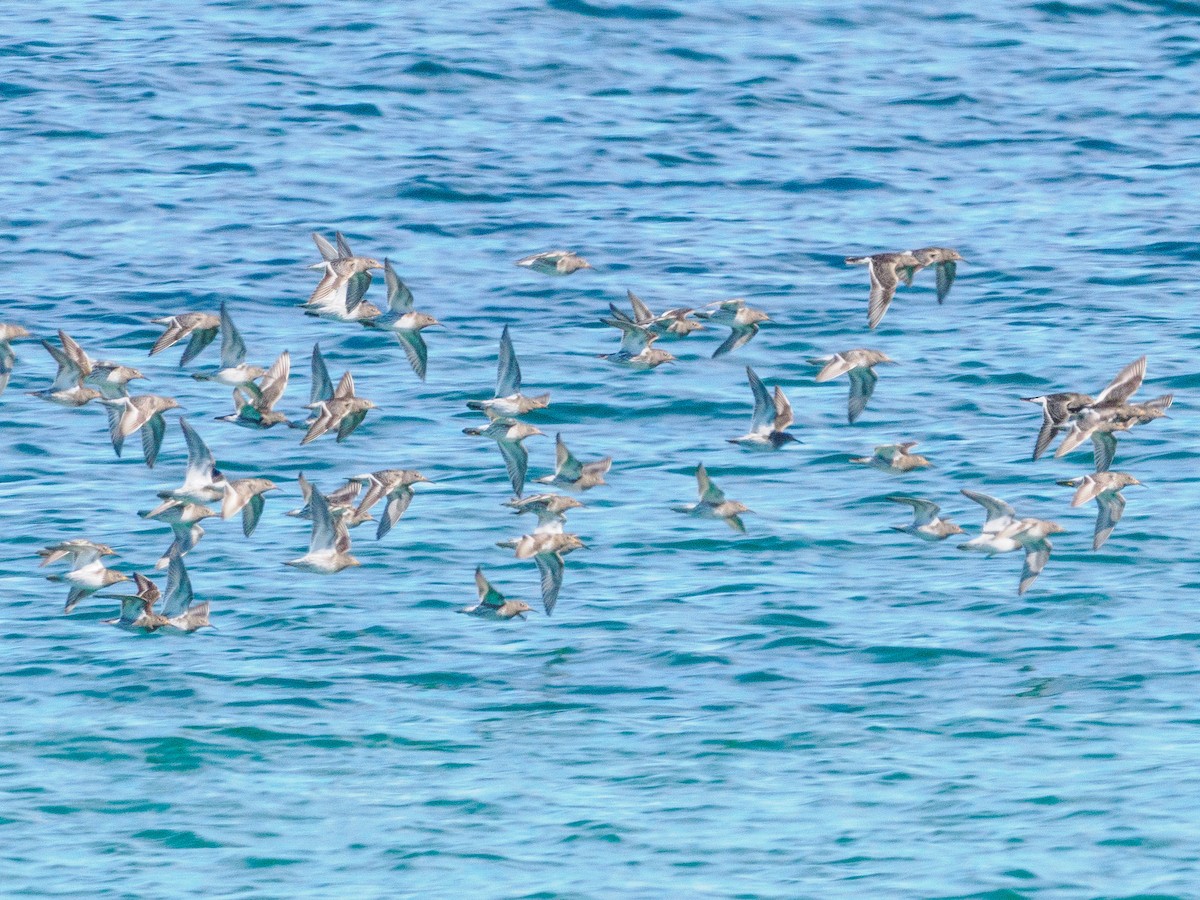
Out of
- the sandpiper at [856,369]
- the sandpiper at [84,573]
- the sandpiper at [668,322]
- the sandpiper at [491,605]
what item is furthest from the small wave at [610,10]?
the sandpiper at [84,573]

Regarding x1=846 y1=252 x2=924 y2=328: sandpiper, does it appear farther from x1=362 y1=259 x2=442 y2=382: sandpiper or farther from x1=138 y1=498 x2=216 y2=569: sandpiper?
x1=138 y1=498 x2=216 y2=569: sandpiper

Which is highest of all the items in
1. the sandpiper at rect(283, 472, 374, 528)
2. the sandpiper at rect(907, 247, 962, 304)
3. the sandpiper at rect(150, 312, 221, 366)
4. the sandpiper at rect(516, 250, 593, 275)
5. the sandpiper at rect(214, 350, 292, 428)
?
the sandpiper at rect(907, 247, 962, 304)

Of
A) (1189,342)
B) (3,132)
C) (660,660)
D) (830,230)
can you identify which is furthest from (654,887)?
(3,132)

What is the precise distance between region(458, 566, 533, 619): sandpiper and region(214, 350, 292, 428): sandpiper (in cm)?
276

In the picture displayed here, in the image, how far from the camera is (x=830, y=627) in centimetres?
2305

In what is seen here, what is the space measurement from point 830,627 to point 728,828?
4424 mm

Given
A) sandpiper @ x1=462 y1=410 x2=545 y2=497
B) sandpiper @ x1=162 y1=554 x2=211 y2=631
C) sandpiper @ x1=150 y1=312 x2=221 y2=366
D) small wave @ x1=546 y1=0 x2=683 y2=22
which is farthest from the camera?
small wave @ x1=546 y1=0 x2=683 y2=22

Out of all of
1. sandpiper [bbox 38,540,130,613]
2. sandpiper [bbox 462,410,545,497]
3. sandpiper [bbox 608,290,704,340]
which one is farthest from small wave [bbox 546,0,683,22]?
sandpiper [bbox 38,540,130,613]

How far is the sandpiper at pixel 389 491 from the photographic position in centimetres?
2175

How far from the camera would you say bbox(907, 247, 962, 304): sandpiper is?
22.7 metres

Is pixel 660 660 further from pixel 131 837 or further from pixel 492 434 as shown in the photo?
pixel 131 837

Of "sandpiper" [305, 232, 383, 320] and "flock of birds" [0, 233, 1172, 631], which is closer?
"flock of birds" [0, 233, 1172, 631]

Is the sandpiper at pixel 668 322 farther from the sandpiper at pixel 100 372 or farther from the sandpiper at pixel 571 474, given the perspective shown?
the sandpiper at pixel 100 372

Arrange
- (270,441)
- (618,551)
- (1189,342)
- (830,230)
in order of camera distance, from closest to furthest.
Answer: (618,551) → (270,441) → (1189,342) → (830,230)
